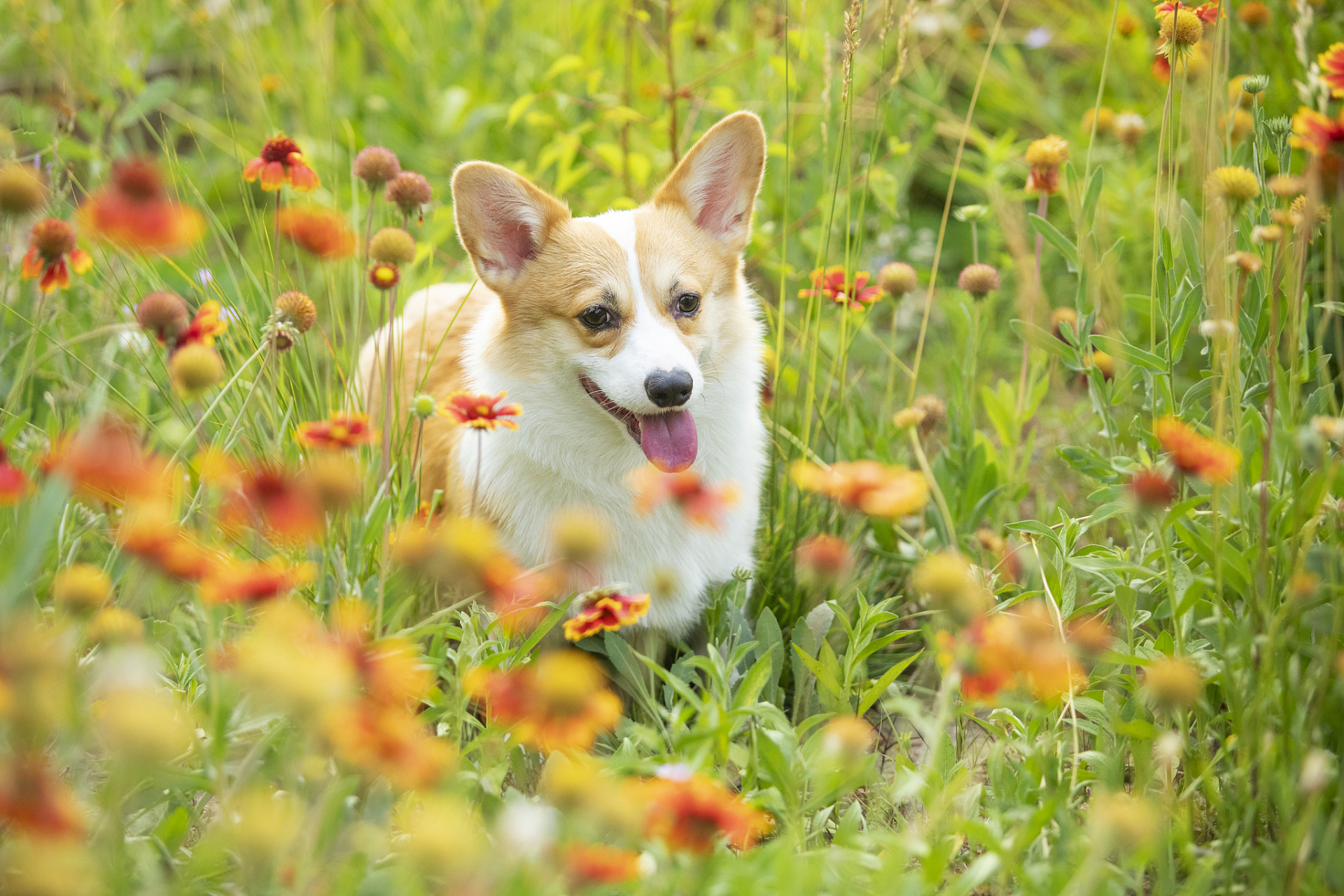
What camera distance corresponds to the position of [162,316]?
1455mm

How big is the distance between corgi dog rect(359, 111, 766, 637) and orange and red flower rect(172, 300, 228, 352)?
1.58ft

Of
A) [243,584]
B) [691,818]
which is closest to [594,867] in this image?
[691,818]

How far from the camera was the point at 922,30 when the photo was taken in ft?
13.4

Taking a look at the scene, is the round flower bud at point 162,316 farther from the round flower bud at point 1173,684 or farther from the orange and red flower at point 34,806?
the round flower bud at point 1173,684

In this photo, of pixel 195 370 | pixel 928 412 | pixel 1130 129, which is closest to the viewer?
pixel 195 370

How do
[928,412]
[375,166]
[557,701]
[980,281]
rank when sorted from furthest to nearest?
[928,412], [980,281], [375,166], [557,701]

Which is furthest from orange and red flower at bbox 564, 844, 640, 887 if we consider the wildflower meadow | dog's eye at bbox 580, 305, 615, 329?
dog's eye at bbox 580, 305, 615, 329

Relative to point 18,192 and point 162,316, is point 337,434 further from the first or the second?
point 18,192

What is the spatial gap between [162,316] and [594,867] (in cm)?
105

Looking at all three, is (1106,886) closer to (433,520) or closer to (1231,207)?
(1231,207)

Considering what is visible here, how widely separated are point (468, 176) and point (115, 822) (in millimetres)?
1453

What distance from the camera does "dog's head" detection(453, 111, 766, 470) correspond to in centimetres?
214

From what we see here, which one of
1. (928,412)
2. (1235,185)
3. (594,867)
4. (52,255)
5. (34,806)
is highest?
(1235,185)

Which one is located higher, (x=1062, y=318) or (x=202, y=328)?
(x=202, y=328)
